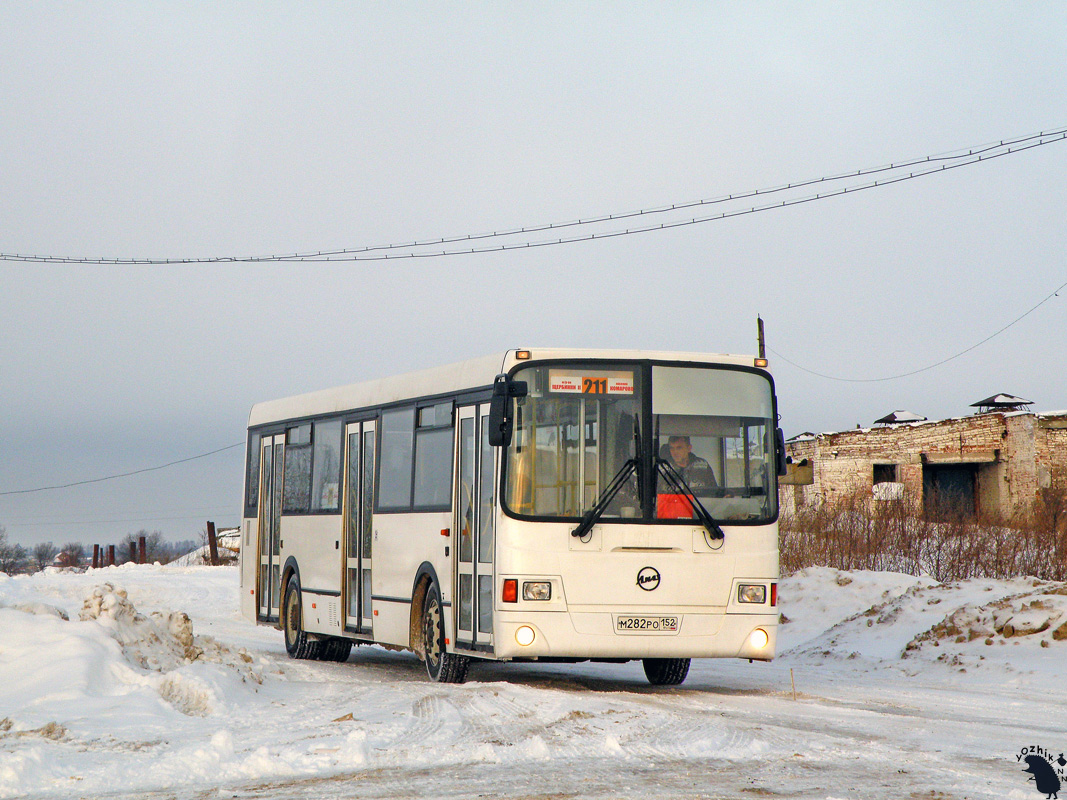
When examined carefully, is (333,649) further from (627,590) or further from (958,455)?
(958,455)

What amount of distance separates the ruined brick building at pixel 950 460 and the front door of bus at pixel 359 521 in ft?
93.7

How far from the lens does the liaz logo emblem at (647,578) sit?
39.9ft

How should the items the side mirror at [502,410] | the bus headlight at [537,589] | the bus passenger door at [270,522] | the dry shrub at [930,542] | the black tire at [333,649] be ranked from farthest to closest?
the dry shrub at [930,542] → the bus passenger door at [270,522] → the black tire at [333,649] → the bus headlight at [537,589] → the side mirror at [502,410]

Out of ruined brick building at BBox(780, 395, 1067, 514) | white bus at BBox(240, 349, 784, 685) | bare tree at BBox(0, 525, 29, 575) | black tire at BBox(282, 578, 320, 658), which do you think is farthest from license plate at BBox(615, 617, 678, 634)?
bare tree at BBox(0, 525, 29, 575)

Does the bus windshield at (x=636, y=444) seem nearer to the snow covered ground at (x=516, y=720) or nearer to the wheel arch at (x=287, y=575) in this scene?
the snow covered ground at (x=516, y=720)

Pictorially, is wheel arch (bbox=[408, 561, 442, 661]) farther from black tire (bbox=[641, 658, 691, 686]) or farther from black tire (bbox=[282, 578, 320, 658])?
black tire (bbox=[282, 578, 320, 658])

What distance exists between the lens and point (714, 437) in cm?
1244

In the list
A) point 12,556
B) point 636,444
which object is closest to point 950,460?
point 636,444

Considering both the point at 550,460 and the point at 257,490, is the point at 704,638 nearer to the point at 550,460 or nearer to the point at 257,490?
the point at 550,460

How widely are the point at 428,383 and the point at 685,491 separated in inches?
138

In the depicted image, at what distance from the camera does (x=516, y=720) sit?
32.8 feet

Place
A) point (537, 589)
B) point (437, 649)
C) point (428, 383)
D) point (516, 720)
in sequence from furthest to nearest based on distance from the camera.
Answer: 1. point (428, 383)
2. point (437, 649)
3. point (537, 589)
4. point (516, 720)

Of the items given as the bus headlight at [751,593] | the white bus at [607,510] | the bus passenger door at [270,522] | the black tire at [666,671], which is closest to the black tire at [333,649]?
the bus passenger door at [270,522]

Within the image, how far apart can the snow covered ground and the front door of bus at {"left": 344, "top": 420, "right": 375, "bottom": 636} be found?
75 cm
